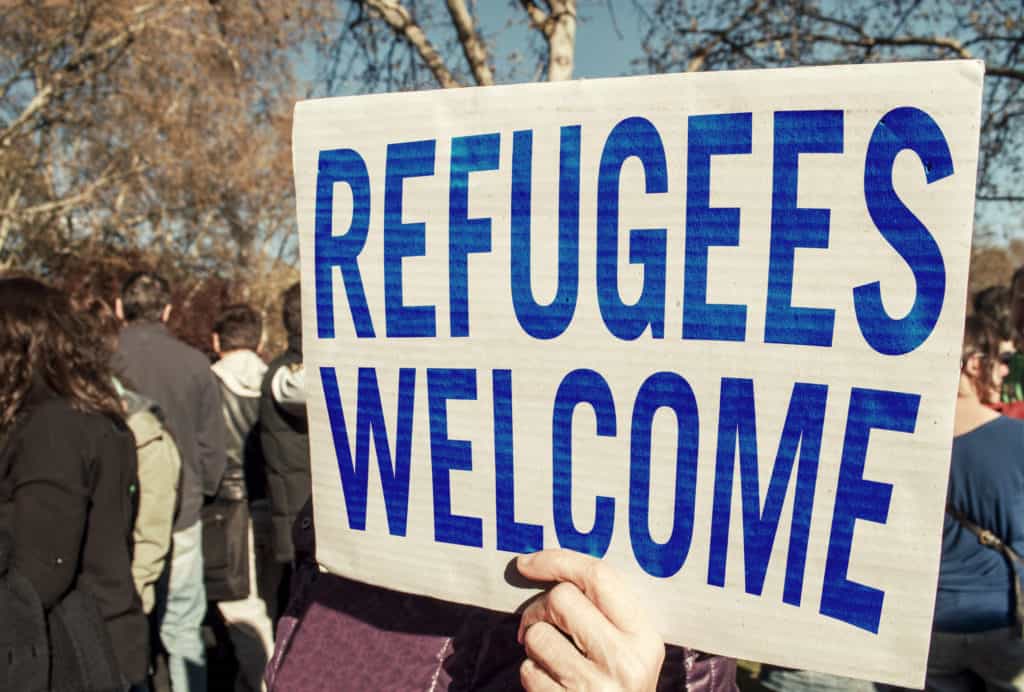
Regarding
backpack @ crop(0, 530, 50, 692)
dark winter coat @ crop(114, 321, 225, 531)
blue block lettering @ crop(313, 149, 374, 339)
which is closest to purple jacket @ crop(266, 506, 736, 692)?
blue block lettering @ crop(313, 149, 374, 339)

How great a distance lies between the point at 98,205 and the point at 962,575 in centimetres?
1697

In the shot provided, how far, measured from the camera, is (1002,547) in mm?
2191

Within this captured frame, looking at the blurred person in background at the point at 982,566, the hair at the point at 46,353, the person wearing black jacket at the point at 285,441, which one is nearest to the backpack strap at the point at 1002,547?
the blurred person in background at the point at 982,566

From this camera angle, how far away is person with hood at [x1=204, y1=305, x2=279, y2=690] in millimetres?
3875

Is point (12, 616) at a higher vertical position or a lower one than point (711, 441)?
lower

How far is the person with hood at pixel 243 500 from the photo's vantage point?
3875mm

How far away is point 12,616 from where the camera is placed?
1629 millimetres

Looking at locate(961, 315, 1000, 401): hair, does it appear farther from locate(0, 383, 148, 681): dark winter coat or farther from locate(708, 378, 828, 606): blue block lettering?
locate(0, 383, 148, 681): dark winter coat

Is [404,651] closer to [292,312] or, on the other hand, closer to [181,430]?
[181,430]

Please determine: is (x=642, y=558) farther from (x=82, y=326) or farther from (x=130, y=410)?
(x=130, y=410)

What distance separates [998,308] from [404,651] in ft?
10.4

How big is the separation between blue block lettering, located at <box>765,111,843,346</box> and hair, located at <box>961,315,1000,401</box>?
1842mm

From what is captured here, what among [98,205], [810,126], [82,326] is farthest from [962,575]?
[98,205]

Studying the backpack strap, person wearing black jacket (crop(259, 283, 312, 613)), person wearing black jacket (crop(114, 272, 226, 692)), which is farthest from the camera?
person wearing black jacket (crop(259, 283, 312, 613))
